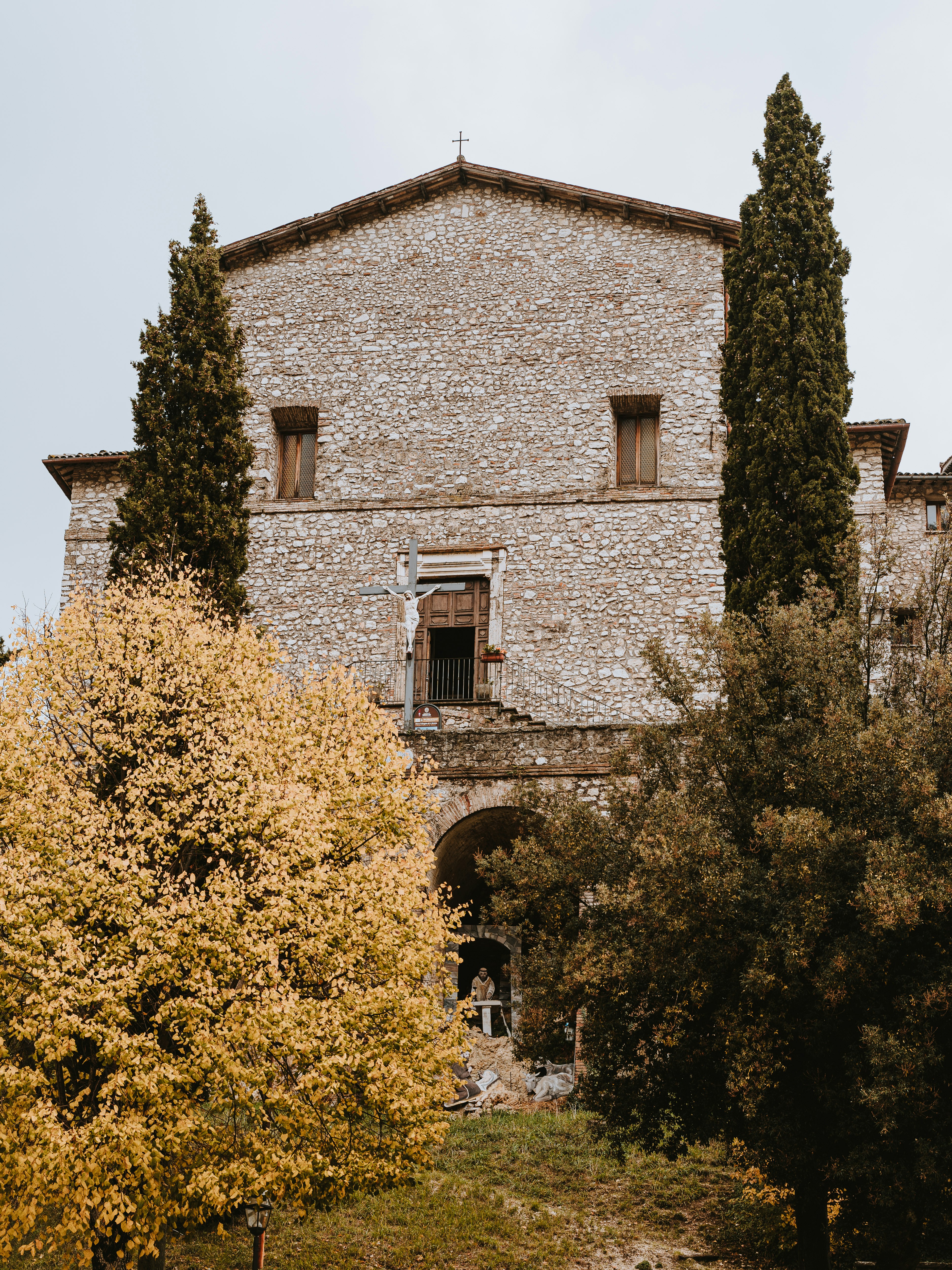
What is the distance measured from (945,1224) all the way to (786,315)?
13.1 meters

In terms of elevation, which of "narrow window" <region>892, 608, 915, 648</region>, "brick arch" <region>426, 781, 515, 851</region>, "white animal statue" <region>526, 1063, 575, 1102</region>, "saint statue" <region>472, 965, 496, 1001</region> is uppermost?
"narrow window" <region>892, 608, 915, 648</region>

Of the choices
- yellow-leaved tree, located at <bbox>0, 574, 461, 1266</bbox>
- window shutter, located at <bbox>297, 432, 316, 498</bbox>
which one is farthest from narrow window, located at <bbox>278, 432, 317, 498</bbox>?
yellow-leaved tree, located at <bbox>0, 574, 461, 1266</bbox>

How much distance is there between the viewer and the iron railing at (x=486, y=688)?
22047mm

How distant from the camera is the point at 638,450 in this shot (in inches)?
944

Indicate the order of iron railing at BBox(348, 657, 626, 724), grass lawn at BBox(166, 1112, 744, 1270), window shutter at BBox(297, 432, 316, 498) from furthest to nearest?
1. window shutter at BBox(297, 432, 316, 498)
2. iron railing at BBox(348, 657, 626, 724)
3. grass lawn at BBox(166, 1112, 744, 1270)

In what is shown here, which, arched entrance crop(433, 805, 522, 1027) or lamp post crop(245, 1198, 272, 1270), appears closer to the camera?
lamp post crop(245, 1198, 272, 1270)

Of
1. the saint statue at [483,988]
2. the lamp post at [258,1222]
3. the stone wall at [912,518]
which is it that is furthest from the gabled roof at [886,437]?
the lamp post at [258,1222]

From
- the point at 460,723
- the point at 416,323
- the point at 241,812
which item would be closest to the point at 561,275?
the point at 416,323

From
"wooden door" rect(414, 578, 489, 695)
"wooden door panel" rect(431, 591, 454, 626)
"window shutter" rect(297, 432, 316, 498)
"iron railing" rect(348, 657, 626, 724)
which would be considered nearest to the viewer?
"iron railing" rect(348, 657, 626, 724)

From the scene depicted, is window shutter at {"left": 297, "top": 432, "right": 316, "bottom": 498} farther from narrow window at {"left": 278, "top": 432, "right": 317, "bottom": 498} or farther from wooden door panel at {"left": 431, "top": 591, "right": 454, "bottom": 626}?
wooden door panel at {"left": 431, "top": 591, "right": 454, "bottom": 626}

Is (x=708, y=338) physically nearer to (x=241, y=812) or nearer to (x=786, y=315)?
(x=786, y=315)

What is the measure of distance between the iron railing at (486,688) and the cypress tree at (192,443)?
3.75 meters

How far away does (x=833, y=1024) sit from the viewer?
10297 mm

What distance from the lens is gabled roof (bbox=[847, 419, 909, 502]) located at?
23438 millimetres
